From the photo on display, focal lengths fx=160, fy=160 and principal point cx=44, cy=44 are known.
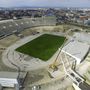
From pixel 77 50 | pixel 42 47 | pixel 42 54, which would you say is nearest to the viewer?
pixel 77 50

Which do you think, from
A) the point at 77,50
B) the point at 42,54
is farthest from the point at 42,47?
the point at 77,50

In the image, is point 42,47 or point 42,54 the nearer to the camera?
point 42,54

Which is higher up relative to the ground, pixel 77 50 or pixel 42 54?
pixel 77 50

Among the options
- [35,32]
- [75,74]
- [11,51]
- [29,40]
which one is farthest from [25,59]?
[35,32]

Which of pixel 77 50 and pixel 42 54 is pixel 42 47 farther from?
pixel 77 50

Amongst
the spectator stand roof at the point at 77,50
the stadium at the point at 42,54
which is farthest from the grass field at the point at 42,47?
the spectator stand roof at the point at 77,50

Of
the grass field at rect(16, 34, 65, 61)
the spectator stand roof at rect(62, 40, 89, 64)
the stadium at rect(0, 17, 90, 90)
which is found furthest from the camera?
the grass field at rect(16, 34, 65, 61)

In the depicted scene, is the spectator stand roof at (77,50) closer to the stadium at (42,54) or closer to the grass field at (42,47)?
the stadium at (42,54)

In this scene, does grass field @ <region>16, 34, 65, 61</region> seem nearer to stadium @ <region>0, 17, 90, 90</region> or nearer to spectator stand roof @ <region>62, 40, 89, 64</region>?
stadium @ <region>0, 17, 90, 90</region>

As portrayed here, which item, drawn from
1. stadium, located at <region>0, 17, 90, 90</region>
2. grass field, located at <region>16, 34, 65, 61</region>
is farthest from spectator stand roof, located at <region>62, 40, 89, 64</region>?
grass field, located at <region>16, 34, 65, 61</region>
